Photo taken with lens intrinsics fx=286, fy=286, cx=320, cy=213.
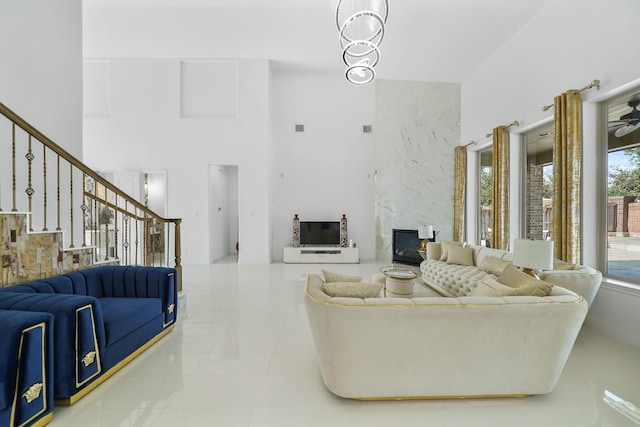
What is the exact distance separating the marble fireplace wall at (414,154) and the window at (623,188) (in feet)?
13.8

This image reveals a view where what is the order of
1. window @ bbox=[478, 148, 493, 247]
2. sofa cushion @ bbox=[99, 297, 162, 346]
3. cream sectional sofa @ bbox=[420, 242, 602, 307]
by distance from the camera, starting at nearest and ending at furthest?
1. sofa cushion @ bbox=[99, 297, 162, 346]
2. cream sectional sofa @ bbox=[420, 242, 602, 307]
3. window @ bbox=[478, 148, 493, 247]

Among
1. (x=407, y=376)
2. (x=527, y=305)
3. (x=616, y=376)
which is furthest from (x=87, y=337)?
(x=616, y=376)

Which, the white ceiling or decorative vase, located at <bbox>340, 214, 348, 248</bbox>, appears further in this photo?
decorative vase, located at <bbox>340, 214, 348, 248</bbox>

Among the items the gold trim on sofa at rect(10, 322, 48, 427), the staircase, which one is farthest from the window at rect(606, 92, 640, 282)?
the staircase

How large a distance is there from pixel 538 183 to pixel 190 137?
24.6 feet

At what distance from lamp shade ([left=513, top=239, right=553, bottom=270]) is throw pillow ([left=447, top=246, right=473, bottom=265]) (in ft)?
5.91

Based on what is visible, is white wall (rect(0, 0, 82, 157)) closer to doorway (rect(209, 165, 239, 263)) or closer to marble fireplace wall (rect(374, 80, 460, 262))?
doorway (rect(209, 165, 239, 263))

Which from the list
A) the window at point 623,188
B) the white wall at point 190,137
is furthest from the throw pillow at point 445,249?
the white wall at point 190,137

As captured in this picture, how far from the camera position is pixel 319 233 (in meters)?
7.82

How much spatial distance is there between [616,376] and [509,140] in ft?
12.6

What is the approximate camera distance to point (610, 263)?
11.3 ft

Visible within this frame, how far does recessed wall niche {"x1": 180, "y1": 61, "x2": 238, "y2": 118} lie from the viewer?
7289mm

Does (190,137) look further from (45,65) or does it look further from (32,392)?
(32,392)

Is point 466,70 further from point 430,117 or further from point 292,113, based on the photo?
point 292,113
